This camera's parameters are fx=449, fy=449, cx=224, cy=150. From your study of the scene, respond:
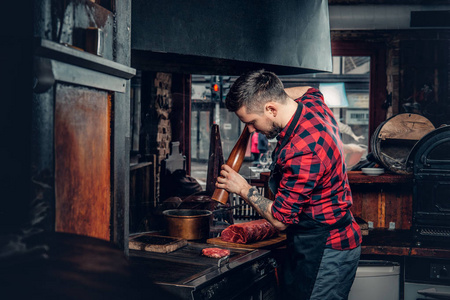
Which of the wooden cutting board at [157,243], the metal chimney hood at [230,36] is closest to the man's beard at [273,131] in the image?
the metal chimney hood at [230,36]

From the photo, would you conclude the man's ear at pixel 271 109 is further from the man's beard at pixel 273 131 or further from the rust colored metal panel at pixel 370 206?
the rust colored metal panel at pixel 370 206

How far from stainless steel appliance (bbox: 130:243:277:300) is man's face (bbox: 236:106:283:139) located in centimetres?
78

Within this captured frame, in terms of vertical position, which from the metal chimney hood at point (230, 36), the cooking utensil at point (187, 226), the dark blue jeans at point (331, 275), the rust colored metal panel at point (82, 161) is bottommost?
the dark blue jeans at point (331, 275)

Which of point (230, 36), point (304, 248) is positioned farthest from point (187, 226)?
point (230, 36)

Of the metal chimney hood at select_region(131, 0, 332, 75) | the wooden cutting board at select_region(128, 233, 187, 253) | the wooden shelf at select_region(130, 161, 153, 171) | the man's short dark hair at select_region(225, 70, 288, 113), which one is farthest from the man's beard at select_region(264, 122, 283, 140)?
the wooden shelf at select_region(130, 161, 153, 171)

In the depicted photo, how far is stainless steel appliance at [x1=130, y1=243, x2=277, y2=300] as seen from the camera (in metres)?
2.22

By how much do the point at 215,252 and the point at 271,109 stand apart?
3.13 feet

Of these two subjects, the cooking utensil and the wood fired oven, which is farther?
the wood fired oven

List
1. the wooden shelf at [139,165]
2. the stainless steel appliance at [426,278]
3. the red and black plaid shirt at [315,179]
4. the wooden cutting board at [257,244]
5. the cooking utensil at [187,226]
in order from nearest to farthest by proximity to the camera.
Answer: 1. the red and black plaid shirt at [315,179]
2. the wooden cutting board at [257,244]
3. the cooking utensil at [187,226]
4. the stainless steel appliance at [426,278]
5. the wooden shelf at [139,165]

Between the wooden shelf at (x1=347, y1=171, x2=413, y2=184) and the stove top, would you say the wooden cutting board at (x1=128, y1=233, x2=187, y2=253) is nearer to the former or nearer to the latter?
the stove top

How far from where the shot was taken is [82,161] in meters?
1.75

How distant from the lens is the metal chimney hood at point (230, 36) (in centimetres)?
257

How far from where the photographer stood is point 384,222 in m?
4.37

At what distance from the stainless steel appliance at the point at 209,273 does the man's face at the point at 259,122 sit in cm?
78
